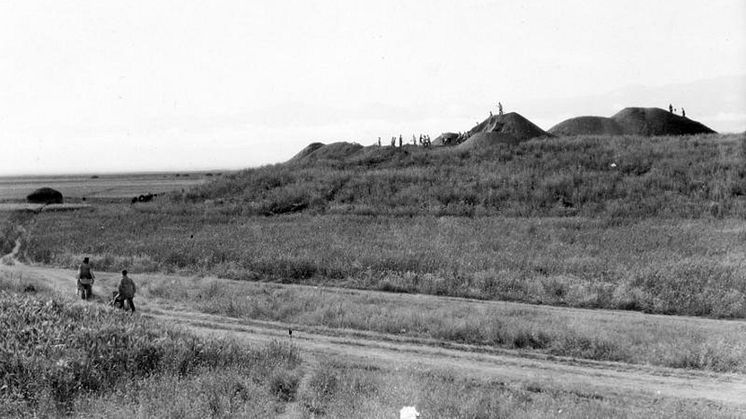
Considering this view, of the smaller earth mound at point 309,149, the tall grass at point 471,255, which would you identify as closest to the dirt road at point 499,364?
the tall grass at point 471,255

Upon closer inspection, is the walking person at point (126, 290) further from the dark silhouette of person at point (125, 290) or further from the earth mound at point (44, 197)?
the earth mound at point (44, 197)

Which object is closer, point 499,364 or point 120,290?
point 499,364

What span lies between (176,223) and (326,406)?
40300 mm

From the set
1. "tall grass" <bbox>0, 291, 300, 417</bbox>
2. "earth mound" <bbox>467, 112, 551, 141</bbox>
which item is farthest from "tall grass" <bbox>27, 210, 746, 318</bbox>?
"earth mound" <bbox>467, 112, 551, 141</bbox>

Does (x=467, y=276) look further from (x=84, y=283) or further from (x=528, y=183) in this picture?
(x=528, y=183)

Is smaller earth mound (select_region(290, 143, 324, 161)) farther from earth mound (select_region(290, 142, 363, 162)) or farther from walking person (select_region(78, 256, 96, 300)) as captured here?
walking person (select_region(78, 256, 96, 300))

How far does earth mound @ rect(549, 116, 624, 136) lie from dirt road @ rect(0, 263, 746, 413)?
236 feet

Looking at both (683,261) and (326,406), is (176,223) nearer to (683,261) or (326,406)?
(683,261)

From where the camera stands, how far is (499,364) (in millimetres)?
14539

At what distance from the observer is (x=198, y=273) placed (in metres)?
29.5

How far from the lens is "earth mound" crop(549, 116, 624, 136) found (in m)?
83.1

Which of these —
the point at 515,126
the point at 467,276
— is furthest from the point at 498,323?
the point at 515,126

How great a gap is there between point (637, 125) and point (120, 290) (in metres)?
78.3

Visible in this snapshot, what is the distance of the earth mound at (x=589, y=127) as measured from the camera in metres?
83.1
